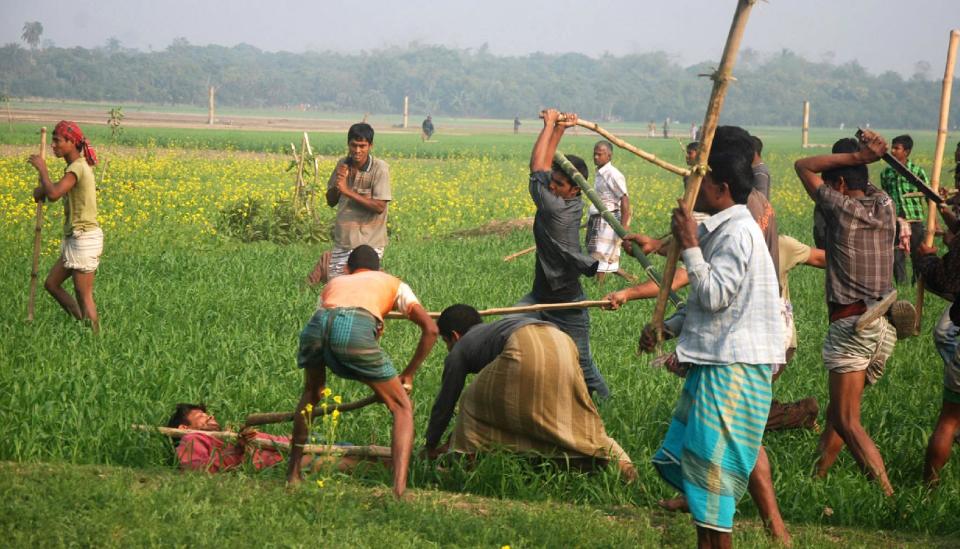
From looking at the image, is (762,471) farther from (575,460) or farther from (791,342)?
(791,342)

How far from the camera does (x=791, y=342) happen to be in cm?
680

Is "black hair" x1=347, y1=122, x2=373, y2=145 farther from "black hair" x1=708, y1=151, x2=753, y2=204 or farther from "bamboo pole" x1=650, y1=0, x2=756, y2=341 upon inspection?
"black hair" x1=708, y1=151, x2=753, y2=204

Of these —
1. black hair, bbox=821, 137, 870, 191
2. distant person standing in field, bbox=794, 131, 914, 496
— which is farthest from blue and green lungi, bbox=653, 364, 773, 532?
black hair, bbox=821, 137, 870, 191

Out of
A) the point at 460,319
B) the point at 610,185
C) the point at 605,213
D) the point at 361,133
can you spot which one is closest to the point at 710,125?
the point at 605,213

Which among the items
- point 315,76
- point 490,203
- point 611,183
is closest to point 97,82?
point 315,76

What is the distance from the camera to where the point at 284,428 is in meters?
7.09

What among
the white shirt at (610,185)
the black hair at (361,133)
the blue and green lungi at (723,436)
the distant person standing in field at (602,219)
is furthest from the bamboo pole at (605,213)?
the white shirt at (610,185)

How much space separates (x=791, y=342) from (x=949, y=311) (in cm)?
102

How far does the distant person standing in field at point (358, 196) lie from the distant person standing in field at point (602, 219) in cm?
329

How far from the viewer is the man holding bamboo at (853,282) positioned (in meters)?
6.15

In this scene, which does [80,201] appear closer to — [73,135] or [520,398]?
[73,135]

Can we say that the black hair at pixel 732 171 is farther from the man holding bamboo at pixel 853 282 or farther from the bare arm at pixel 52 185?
the bare arm at pixel 52 185

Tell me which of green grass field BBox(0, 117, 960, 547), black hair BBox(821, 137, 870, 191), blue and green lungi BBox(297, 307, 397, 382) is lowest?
green grass field BBox(0, 117, 960, 547)

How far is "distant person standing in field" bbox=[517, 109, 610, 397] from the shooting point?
7.28 metres
